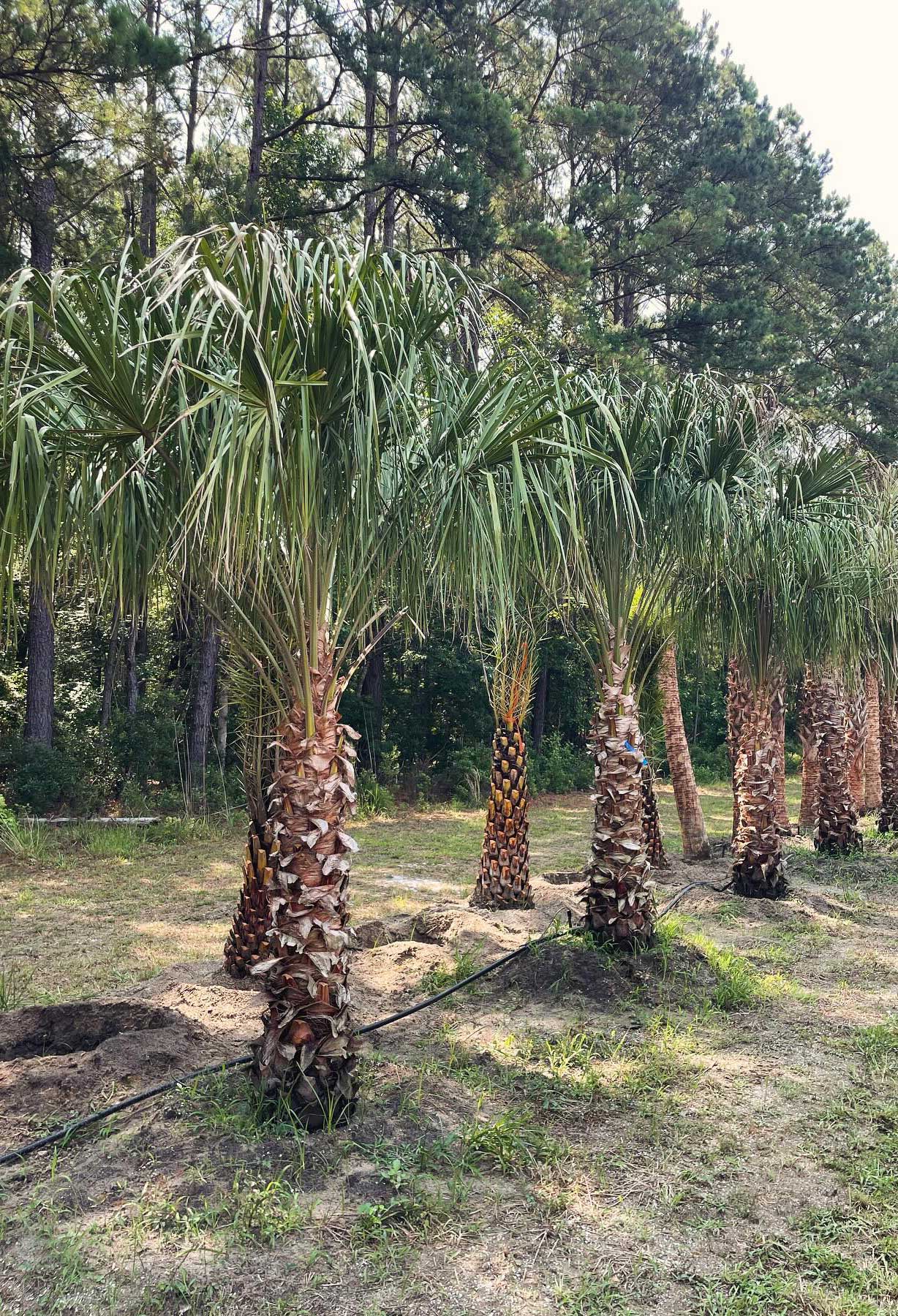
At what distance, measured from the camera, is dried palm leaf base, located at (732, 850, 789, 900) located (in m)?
8.07

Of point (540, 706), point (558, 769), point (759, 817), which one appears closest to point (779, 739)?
point (759, 817)

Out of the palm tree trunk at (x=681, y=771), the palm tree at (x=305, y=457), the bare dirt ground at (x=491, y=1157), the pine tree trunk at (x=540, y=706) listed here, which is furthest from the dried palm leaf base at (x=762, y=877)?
the pine tree trunk at (x=540, y=706)

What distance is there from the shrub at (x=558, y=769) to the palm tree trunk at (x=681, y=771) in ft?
21.9

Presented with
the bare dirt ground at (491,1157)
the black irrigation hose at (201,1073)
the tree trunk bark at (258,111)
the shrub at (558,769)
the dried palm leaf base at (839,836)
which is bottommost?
the bare dirt ground at (491,1157)

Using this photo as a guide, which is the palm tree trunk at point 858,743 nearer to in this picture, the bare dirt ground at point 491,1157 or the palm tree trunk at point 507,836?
the palm tree trunk at point 507,836

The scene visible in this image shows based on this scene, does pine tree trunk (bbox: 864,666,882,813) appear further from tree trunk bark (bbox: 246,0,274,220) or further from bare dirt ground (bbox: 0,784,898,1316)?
tree trunk bark (bbox: 246,0,274,220)

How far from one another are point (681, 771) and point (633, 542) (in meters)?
5.36

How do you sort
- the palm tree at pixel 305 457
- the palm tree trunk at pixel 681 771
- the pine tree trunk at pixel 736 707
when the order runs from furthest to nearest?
the palm tree trunk at pixel 681 771, the pine tree trunk at pixel 736 707, the palm tree at pixel 305 457

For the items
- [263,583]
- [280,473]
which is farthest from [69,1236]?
[280,473]

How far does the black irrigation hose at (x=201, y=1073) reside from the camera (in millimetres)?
3311

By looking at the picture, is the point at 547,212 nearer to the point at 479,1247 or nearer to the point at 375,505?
the point at 375,505

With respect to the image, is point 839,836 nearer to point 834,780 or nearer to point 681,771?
point 834,780

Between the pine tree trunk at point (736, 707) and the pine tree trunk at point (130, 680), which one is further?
the pine tree trunk at point (130, 680)

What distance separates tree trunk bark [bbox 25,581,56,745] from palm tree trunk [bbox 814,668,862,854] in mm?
10026
